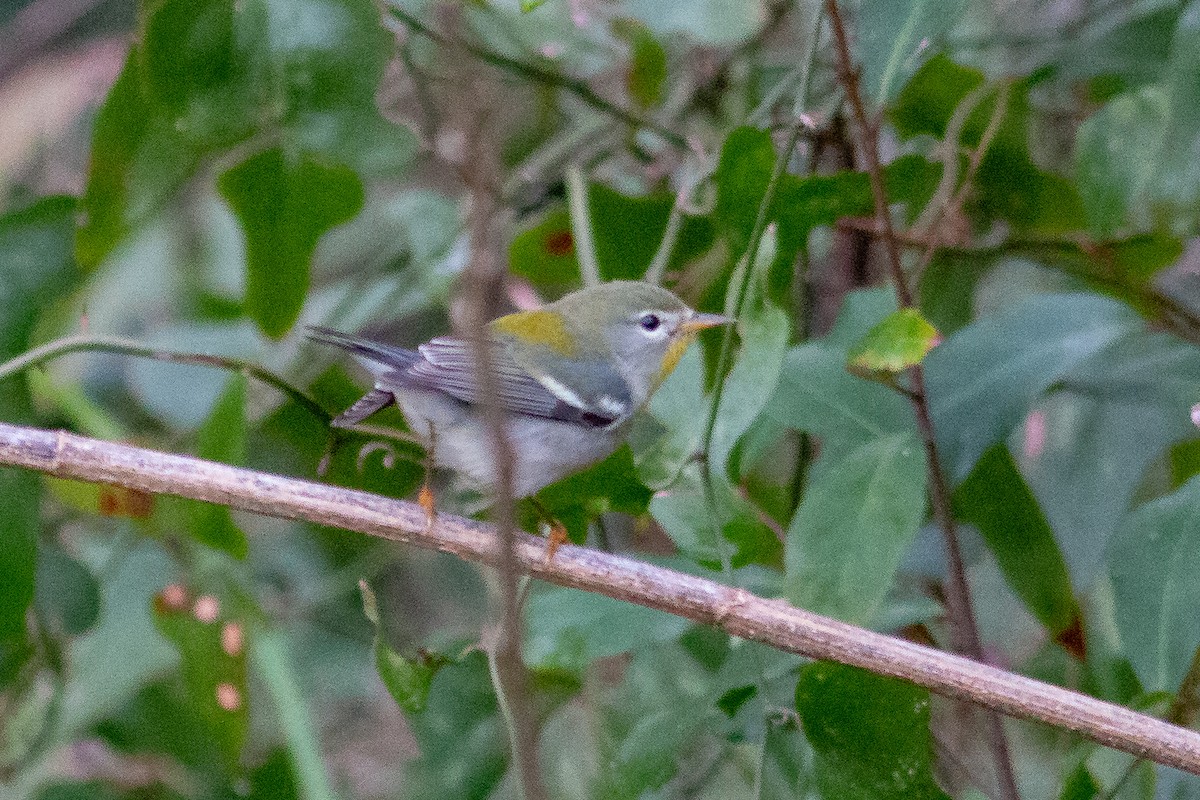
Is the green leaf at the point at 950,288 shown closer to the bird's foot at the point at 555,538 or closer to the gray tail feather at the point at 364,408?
the bird's foot at the point at 555,538

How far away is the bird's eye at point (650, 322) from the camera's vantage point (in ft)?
7.57

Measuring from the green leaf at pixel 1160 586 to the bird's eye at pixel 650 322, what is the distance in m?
0.91

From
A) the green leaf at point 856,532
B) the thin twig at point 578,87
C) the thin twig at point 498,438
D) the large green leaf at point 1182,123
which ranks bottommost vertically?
the green leaf at point 856,532

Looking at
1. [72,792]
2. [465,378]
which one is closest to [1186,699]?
[465,378]

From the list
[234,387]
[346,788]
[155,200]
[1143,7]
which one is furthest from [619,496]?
[346,788]

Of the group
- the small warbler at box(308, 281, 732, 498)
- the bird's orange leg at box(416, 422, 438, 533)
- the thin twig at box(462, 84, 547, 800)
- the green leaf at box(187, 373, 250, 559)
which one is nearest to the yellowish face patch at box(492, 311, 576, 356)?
the small warbler at box(308, 281, 732, 498)

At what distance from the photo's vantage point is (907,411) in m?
1.90

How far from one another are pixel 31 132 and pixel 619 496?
7.06 feet

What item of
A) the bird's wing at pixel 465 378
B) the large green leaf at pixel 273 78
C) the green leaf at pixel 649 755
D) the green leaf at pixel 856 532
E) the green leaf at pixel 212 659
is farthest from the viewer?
the green leaf at pixel 212 659

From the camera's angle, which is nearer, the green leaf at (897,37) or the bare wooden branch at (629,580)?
the bare wooden branch at (629,580)

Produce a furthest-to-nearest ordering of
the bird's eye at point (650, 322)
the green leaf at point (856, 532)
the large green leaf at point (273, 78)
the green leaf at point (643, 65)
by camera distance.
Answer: the green leaf at point (643, 65) → the bird's eye at point (650, 322) → the large green leaf at point (273, 78) → the green leaf at point (856, 532)

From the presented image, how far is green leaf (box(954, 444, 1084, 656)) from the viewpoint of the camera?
6.44 feet

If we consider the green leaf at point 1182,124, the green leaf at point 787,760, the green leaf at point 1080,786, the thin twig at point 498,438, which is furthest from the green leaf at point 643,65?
the thin twig at point 498,438

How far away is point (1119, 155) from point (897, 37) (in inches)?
15.1
